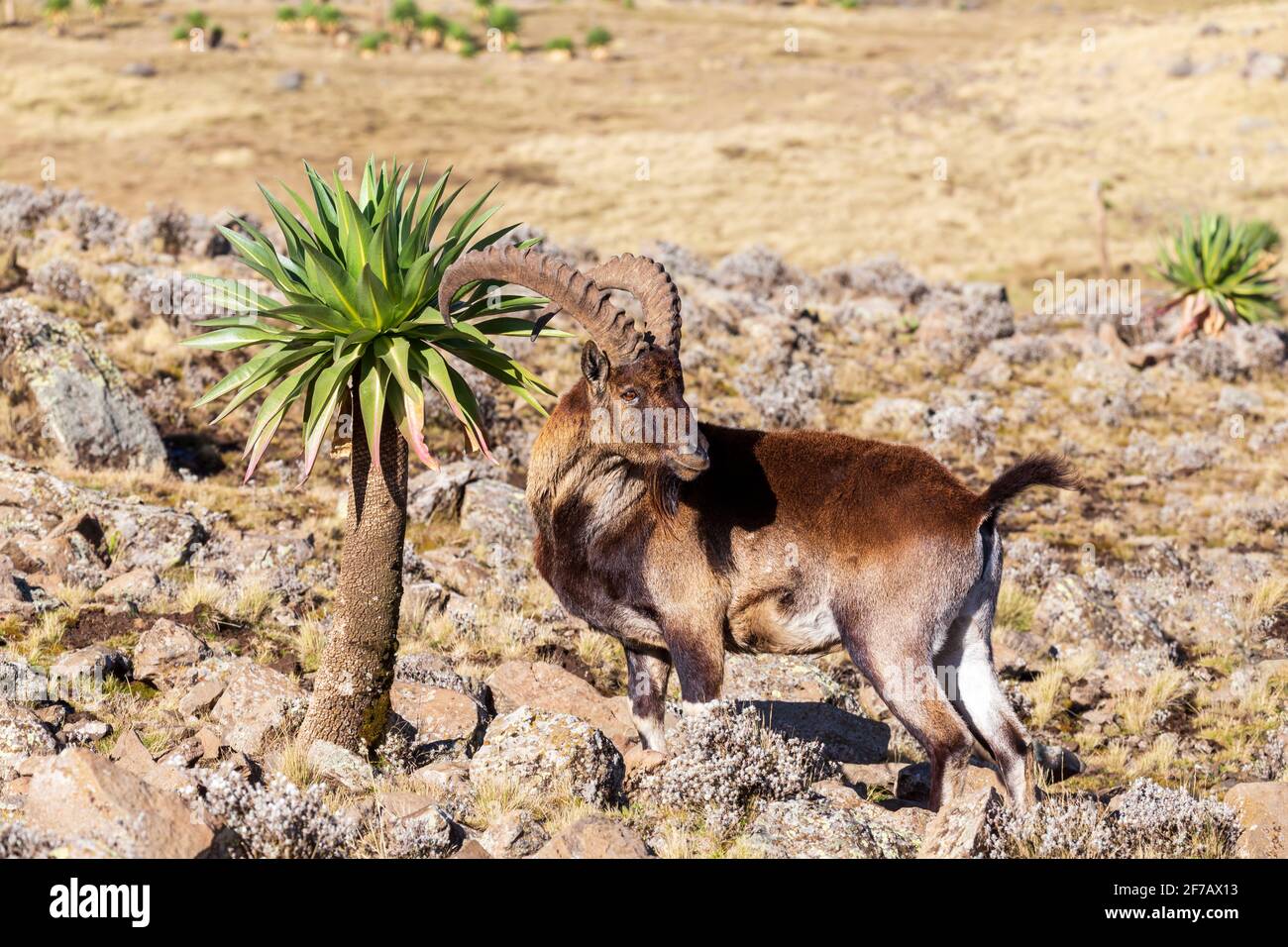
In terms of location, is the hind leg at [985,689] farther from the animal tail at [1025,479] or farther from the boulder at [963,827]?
the boulder at [963,827]

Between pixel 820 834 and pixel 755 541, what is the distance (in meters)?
1.82

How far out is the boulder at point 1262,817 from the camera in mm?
6426

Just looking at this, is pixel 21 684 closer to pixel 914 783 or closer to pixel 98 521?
pixel 98 521

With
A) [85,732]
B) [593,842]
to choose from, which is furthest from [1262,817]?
[85,732]

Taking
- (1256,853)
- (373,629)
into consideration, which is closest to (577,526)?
(373,629)

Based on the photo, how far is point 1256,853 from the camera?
6383 millimetres

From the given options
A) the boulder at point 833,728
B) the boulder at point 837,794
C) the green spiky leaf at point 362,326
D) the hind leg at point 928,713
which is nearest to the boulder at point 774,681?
the boulder at point 833,728

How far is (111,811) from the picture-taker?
203 inches

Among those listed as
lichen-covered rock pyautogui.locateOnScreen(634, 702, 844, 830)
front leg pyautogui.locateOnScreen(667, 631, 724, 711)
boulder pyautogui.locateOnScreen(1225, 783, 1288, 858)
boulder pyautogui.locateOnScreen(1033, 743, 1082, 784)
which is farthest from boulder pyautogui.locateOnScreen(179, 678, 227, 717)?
boulder pyautogui.locateOnScreen(1225, 783, 1288, 858)

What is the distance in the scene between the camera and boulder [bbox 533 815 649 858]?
562 centimetres

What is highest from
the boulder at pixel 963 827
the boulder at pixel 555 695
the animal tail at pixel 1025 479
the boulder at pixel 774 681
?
the animal tail at pixel 1025 479

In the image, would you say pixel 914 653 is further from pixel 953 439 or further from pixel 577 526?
pixel 953 439

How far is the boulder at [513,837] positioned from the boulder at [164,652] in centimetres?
339
